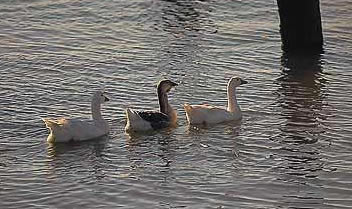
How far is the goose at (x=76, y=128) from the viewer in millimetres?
11922

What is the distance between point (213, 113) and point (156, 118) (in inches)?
31.4

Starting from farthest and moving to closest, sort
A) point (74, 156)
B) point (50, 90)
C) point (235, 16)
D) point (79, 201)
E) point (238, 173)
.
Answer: point (235, 16)
point (50, 90)
point (74, 156)
point (238, 173)
point (79, 201)

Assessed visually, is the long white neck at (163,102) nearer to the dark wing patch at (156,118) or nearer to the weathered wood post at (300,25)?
the dark wing patch at (156,118)

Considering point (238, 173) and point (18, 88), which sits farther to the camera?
point (18, 88)

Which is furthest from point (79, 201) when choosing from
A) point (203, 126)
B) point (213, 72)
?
point (213, 72)

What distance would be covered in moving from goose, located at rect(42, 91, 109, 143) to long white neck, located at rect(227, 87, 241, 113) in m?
1.76

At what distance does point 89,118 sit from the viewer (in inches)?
518

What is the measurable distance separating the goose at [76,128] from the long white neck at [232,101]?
176 centimetres

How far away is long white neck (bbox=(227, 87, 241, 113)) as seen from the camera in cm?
1310

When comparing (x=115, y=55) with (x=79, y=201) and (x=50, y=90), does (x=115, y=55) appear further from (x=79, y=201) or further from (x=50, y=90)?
(x=79, y=201)

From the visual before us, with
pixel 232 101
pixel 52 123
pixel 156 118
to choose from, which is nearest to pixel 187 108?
pixel 156 118

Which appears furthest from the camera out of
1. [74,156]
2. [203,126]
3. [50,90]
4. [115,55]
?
[115,55]

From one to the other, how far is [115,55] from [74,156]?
5501 millimetres

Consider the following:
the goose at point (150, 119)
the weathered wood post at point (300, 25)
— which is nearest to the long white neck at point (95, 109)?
the goose at point (150, 119)
